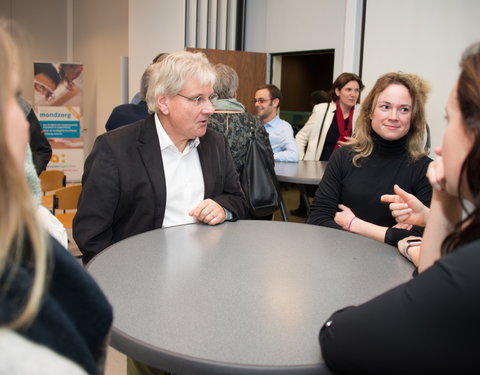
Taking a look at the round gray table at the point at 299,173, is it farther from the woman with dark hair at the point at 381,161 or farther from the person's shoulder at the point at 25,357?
the person's shoulder at the point at 25,357

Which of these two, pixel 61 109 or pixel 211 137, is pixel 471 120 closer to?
pixel 211 137

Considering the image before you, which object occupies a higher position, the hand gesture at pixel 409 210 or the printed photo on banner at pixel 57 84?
the printed photo on banner at pixel 57 84

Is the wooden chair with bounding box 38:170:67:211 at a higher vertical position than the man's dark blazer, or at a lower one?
lower

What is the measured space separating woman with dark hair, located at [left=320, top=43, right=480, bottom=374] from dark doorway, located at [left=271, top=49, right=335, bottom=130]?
5.54m

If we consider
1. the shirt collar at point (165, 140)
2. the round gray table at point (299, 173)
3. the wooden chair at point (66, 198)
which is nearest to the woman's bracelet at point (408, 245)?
the shirt collar at point (165, 140)

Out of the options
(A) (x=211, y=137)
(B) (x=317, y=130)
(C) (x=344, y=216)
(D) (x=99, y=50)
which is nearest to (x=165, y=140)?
(A) (x=211, y=137)

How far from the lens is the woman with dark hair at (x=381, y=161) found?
2.20 metres

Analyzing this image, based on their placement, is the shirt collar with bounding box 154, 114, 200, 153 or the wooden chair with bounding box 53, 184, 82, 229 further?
the wooden chair with bounding box 53, 184, 82, 229

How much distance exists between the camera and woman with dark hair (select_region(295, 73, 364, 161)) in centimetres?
450

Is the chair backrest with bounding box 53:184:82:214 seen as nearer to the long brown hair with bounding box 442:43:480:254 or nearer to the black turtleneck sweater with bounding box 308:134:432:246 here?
the black turtleneck sweater with bounding box 308:134:432:246

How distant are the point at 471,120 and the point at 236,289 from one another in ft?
2.38

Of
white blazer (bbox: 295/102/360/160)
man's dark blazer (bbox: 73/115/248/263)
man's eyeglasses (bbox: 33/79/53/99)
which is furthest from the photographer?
man's eyeglasses (bbox: 33/79/53/99)

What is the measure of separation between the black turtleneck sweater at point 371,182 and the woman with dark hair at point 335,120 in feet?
7.43

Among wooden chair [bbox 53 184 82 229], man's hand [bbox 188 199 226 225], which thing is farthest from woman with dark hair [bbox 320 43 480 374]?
wooden chair [bbox 53 184 82 229]
